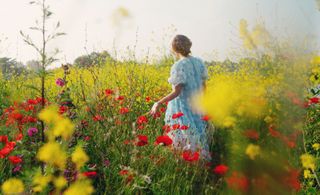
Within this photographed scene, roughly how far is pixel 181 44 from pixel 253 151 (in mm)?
3138

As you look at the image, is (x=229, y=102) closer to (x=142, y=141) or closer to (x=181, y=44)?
(x=142, y=141)

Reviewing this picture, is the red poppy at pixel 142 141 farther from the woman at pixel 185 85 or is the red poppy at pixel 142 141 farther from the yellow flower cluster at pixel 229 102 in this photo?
the woman at pixel 185 85

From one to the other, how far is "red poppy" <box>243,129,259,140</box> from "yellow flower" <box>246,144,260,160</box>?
0.13ft

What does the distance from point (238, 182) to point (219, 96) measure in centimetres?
24

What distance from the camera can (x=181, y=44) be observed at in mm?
4309

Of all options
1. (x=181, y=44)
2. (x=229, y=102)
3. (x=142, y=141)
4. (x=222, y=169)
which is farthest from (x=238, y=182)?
(x=181, y=44)

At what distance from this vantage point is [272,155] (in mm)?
1239

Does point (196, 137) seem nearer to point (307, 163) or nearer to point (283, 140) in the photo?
point (307, 163)

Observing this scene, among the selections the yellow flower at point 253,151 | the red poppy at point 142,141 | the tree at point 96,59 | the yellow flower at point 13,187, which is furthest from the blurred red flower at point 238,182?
the tree at point 96,59

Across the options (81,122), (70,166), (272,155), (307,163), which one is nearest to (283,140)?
(272,155)

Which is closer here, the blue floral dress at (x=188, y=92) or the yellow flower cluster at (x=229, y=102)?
the yellow flower cluster at (x=229, y=102)

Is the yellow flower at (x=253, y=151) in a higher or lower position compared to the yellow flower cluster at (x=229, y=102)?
lower

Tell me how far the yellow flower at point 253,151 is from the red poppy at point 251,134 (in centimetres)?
4

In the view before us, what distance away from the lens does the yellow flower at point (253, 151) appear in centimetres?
124
